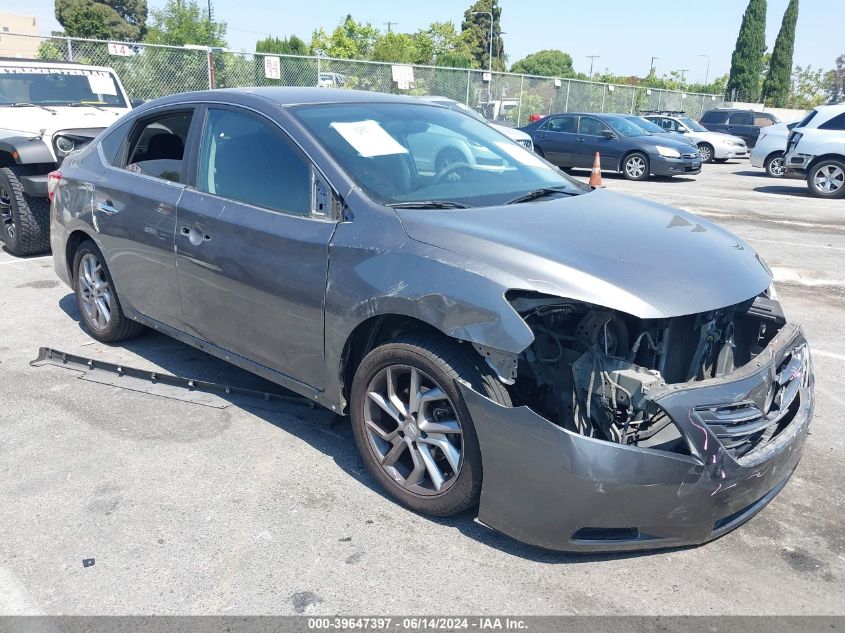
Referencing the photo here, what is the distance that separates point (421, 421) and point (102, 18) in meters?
62.3

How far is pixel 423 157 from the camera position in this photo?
152 inches

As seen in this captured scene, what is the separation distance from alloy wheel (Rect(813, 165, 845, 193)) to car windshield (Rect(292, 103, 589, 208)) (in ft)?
40.6

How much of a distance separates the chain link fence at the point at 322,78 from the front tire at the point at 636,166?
6.34 meters

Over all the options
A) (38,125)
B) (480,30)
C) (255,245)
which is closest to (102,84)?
(38,125)

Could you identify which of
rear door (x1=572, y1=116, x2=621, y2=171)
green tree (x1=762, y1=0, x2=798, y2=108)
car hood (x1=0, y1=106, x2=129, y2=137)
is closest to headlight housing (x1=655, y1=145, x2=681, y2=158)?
rear door (x1=572, y1=116, x2=621, y2=171)

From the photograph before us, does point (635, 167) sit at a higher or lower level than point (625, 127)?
lower

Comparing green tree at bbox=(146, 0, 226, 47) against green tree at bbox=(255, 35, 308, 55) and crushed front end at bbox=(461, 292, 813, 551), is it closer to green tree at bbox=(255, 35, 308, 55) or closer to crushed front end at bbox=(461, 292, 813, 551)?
green tree at bbox=(255, 35, 308, 55)

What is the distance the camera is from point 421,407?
310 centimetres

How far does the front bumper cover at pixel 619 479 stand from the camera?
263 cm

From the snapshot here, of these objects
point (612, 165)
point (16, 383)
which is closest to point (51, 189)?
point (16, 383)

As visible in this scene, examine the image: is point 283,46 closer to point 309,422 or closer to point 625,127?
point 625,127

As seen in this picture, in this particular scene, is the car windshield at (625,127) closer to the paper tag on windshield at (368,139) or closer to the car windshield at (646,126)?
the car windshield at (646,126)

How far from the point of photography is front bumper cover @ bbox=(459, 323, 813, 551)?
263 centimetres

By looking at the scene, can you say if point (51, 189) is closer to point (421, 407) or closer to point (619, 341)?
point (421, 407)
